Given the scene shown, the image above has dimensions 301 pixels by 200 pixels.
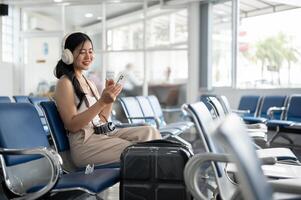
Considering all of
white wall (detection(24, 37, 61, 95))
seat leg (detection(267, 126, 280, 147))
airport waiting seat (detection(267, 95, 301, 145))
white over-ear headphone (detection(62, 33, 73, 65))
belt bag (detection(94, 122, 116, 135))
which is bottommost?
seat leg (detection(267, 126, 280, 147))

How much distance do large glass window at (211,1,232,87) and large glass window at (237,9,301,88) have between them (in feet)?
0.83

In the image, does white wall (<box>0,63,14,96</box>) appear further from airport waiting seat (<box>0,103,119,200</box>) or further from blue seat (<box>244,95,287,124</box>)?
airport waiting seat (<box>0,103,119,200</box>)

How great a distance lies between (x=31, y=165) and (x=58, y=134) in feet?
0.89

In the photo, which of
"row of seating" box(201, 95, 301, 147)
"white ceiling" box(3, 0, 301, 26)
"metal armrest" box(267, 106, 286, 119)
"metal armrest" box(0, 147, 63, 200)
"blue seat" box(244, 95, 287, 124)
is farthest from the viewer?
"white ceiling" box(3, 0, 301, 26)

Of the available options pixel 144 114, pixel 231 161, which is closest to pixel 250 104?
pixel 144 114

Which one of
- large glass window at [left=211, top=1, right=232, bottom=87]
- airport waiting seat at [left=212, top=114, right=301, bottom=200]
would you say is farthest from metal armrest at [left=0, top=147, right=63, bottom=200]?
large glass window at [left=211, top=1, right=232, bottom=87]

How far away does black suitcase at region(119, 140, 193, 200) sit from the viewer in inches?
70.9

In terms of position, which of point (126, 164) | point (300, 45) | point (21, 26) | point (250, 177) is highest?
point (21, 26)

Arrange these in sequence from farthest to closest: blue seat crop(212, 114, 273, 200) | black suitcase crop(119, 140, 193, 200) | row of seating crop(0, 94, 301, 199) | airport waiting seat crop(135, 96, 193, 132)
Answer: airport waiting seat crop(135, 96, 193, 132) < black suitcase crop(119, 140, 193, 200) < row of seating crop(0, 94, 301, 199) < blue seat crop(212, 114, 273, 200)

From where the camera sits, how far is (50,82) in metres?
8.98

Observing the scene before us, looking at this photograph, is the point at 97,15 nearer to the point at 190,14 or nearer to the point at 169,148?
the point at 190,14

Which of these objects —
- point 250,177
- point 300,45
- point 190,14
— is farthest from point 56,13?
point 250,177

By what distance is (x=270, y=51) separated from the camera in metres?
6.88

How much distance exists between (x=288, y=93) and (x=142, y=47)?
3396mm
